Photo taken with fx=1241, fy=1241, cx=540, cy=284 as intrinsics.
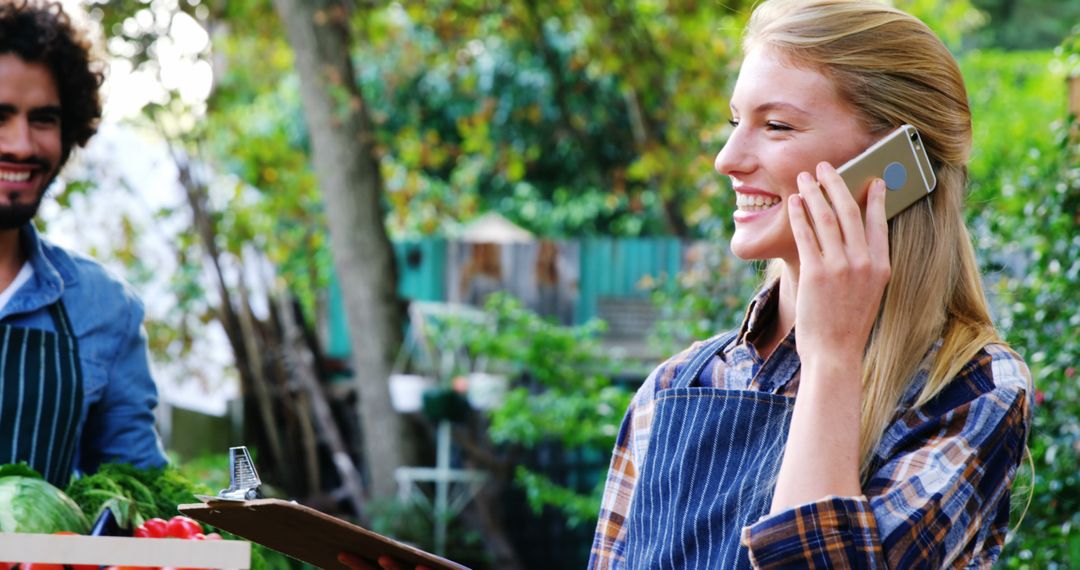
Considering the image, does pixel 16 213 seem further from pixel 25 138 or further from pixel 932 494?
pixel 932 494

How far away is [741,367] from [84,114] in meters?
1.58

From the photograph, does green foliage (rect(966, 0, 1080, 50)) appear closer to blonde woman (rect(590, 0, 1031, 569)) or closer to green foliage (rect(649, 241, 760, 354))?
green foliage (rect(649, 241, 760, 354))

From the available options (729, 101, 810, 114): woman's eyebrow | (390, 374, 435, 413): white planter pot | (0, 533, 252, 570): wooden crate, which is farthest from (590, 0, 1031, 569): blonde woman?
(390, 374, 435, 413): white planter pot

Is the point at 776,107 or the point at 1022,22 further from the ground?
the point at 1022,22

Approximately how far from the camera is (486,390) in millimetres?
8250

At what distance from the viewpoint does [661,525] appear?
1690 mm

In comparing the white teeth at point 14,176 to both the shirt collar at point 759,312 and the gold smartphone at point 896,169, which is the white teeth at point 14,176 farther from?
the gold smartphone at point 896,169

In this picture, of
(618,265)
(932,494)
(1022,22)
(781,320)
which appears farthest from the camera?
(1022,22)

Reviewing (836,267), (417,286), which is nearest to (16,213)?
(836,267)

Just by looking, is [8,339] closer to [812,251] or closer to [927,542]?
[812,251]

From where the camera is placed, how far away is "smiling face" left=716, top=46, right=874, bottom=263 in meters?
1.65

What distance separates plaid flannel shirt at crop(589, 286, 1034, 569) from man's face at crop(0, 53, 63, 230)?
5.32 feet

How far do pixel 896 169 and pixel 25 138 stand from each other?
1.65 meters

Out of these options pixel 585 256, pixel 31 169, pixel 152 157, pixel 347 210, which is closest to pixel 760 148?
pixel 31 169
